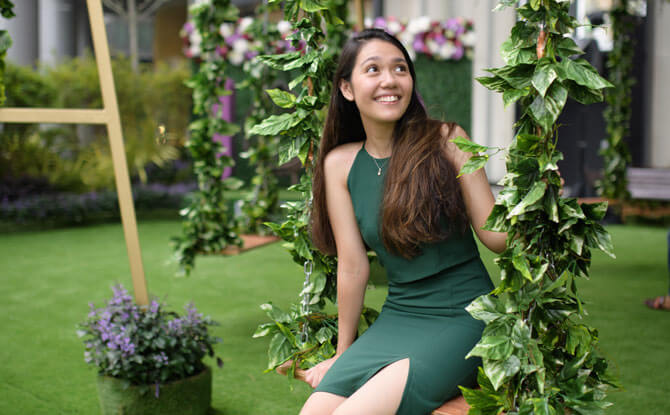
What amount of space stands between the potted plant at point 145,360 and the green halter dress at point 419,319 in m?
1.01

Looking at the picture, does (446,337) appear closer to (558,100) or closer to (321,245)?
(321,245)

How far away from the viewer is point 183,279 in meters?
5.63

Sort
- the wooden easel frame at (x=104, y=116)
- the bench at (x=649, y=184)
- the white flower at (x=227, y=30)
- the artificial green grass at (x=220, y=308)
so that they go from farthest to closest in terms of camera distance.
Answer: the white flower at (x=227, y=30)
the bench at (x=649, y=184)
the artificial green grass at (x=220, y=308)
the wooden easel frame at (x=104, y=116)

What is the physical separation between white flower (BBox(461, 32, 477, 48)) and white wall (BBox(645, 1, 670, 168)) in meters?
2.86

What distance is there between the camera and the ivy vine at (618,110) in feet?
23.0

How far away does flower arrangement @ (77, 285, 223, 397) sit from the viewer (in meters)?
2.49

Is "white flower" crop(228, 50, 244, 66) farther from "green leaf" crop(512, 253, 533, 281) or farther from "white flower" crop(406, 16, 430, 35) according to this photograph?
"green leaf" crop(512, 253, 533, 281)

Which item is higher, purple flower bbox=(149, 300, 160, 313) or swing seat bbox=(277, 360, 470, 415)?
swing seat bbox=(277, 360, 470, 415)

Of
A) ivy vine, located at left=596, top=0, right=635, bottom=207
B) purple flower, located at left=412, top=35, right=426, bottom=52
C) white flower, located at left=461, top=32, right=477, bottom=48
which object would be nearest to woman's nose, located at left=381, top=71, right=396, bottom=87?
ivy vine, located at left=596, top=0, right=635, bottom=207

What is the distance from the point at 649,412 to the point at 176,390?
1985 millimetres

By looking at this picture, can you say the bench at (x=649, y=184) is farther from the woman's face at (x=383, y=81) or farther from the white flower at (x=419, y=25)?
the woman's face at (x=383, y=81)

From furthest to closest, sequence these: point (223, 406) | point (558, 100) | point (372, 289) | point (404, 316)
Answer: point (223, 406)
point (372, 289)
point (404, 316)
point (558, 100)

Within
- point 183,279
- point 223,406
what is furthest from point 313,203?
point 183,279

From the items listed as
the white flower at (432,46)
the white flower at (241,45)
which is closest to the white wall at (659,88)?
the white flower at (432,46)
